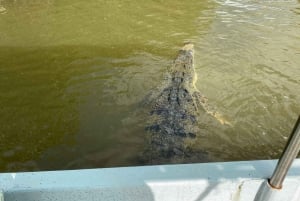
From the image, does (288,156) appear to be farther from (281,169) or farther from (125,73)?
(125,73)

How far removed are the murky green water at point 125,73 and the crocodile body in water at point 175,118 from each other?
0.51 feet

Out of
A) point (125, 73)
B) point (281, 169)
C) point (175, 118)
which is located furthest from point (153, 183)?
point (125, 73)

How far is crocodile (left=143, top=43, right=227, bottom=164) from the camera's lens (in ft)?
11.4

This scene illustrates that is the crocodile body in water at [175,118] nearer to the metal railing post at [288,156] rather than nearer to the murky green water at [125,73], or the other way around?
the murky green water at [125,73]

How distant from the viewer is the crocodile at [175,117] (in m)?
3.49

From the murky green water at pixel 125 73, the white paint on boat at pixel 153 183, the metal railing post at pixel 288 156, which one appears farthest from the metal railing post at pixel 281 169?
the murky green water at pixel 125 73

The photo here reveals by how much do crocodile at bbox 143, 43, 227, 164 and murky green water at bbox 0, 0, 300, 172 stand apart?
0.15 meters

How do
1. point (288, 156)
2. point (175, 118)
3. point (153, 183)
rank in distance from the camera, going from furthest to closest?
point (175, 118) < point (153, 183) < point (288, 156)

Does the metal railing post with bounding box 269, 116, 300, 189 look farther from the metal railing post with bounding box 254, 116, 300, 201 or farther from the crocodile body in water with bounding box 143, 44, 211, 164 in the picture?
the crocodile body in water with bounding box 143, 44, 211, 164

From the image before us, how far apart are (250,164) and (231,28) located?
5.24 metres

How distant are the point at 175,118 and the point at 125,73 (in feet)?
5.03

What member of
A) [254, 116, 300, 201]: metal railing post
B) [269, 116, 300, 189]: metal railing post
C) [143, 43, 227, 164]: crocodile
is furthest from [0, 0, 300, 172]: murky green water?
[269, 116, 300, 189]: metal railing post

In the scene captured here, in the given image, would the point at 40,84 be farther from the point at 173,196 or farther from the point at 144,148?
the point at 173,196

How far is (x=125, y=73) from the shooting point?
520 centimetres
